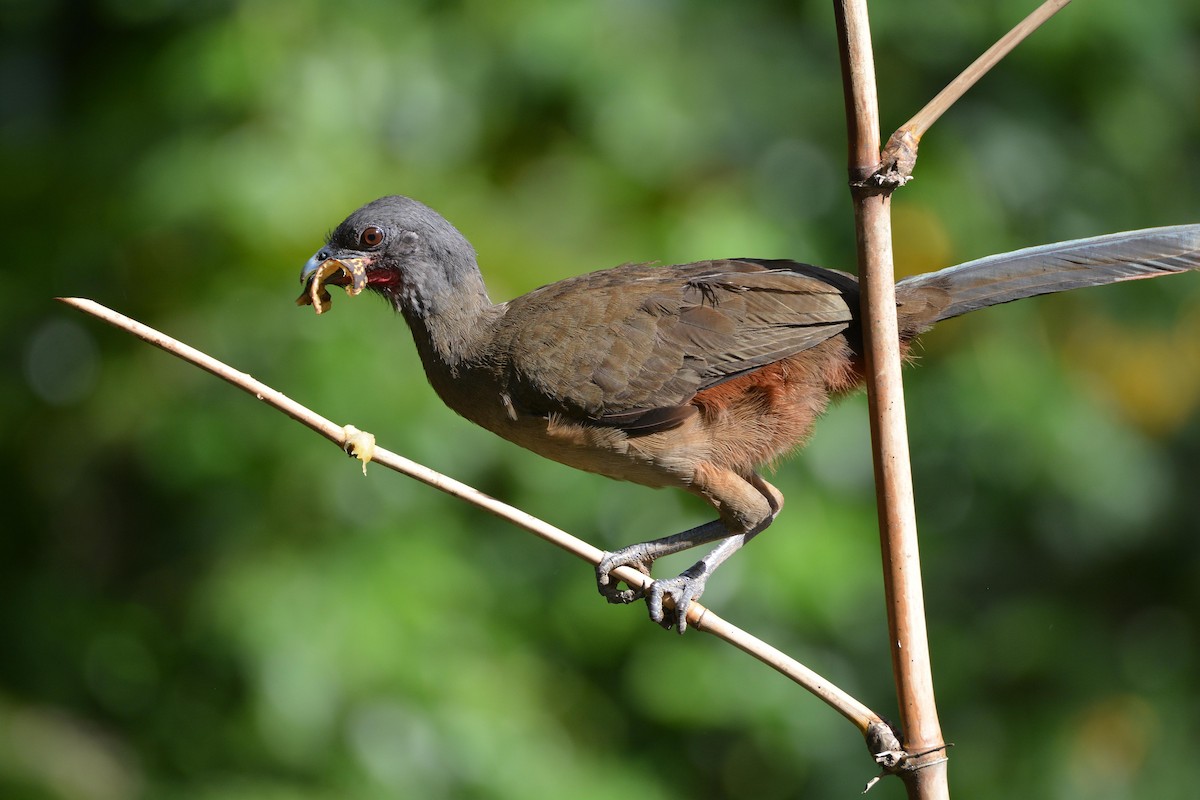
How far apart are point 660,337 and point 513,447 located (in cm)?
171

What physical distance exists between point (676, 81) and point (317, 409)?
5.96ft

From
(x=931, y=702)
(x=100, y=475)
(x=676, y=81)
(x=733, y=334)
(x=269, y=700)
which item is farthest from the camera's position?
(x=100, y=475)

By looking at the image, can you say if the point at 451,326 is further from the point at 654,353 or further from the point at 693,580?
the point at 693,580

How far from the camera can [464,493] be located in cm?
202

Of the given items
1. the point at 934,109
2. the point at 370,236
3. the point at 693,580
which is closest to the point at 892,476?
the point at 934,109

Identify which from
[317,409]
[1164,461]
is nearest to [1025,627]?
[1164,461]

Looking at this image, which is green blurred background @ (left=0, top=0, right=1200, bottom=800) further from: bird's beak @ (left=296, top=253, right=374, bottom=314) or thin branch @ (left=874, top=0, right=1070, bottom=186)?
thin branch @ (left=874, top=0, right=1070, bottom=186)

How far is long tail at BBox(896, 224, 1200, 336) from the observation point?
7.43 feet

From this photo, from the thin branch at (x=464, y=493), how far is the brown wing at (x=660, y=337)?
23.1 inches

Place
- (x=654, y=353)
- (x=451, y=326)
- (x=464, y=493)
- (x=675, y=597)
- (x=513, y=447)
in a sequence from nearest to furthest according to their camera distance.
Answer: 1. (x=464, y=493)
2. (x=675, y=597)
3. (x=654, y=353)
4. (x=451, y=326)
5. (x=513, y=447)

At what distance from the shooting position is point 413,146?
14.6 feet

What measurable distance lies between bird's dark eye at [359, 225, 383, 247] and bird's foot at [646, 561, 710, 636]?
1.00m

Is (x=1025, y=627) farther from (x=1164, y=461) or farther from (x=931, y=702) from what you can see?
(x=931, y=702)

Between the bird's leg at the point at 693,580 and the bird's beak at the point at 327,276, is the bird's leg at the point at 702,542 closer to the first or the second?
the bird's leg at the point at 693,580
